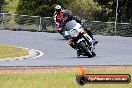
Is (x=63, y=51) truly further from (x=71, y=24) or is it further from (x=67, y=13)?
(x=67, y=13)

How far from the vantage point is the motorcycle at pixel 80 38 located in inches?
660

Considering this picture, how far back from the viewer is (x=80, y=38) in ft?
55.2

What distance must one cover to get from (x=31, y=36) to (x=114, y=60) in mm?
12618

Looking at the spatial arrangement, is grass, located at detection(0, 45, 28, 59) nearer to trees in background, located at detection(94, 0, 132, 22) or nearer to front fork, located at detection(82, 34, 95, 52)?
front fork, located at detection(82, 34, 95, 52)

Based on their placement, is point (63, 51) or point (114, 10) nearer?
point (63, 51)

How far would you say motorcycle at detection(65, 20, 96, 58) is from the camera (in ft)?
55.0

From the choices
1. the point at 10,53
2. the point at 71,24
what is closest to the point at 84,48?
the point at 71,24

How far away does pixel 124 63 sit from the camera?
1485 centimetres

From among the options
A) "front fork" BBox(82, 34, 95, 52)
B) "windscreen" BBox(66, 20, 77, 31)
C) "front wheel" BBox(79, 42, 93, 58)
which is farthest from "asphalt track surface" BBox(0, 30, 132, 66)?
"windscreen" BBox(66, 20, 77, 31)

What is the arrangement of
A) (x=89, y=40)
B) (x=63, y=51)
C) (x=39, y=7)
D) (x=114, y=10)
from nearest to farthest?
(x=89, y=40) < (x=63, y=51) < (x=39, y=7) < (x=114, y=10)

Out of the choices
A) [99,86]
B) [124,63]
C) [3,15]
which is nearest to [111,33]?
[3,15]

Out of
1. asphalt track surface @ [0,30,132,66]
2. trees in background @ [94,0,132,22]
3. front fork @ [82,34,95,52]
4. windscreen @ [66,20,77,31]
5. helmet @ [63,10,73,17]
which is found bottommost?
trees in background @ [94,0,132,22]

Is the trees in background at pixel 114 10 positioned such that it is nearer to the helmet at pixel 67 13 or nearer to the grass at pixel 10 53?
the grass at pixel 10 53

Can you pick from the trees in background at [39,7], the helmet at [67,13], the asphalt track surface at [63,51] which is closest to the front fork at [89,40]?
the asphalt track surface at [63,51]
